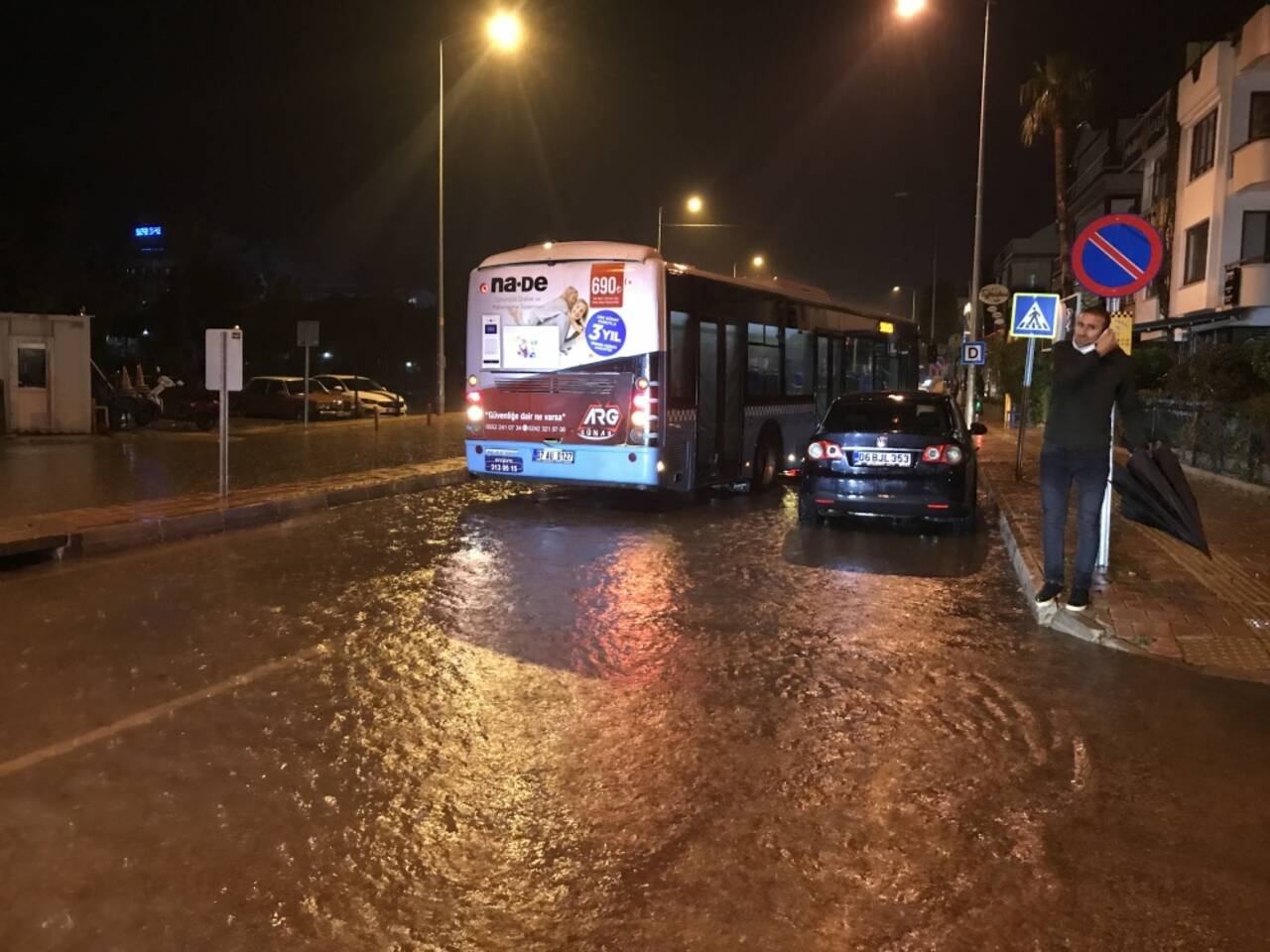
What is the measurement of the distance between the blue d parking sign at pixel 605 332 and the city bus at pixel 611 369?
0.02m

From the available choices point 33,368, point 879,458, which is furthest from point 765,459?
point 33,368

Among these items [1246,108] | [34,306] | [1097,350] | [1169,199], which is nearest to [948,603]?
[1097,350]

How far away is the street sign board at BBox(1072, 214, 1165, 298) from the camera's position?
8641mm

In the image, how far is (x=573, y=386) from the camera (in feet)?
42.7

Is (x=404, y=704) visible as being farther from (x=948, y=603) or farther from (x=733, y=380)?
(x=733, y=380)

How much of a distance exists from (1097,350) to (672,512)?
7.06m

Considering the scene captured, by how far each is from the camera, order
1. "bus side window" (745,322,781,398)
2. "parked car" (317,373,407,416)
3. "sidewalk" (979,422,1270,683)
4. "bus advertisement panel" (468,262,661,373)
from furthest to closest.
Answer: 1. "parked car" (317,373,407,416)
2. "bus side window" (745,322,781,398)
3. "bus advertisement panel" (468,262,661,373)
4. "sidewalk" (979,422,1270,683)

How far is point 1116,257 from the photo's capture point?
8.75m

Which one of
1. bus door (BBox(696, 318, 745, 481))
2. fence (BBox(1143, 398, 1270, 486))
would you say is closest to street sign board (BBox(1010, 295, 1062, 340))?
fence (BBox(1143, 398, 1270, 486))

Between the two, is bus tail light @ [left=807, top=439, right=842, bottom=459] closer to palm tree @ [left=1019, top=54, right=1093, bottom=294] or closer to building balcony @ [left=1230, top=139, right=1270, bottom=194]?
building balcony @ [left=1230, top=139, right=1270, bottom=194]

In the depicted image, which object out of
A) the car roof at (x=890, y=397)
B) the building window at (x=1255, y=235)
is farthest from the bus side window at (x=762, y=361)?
the building window at (x=1255, y=235)

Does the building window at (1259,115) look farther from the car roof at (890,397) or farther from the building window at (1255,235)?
the car roof at (890,397)

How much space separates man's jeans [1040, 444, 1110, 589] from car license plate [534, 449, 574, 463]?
6.56 m

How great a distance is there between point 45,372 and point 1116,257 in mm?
21289
